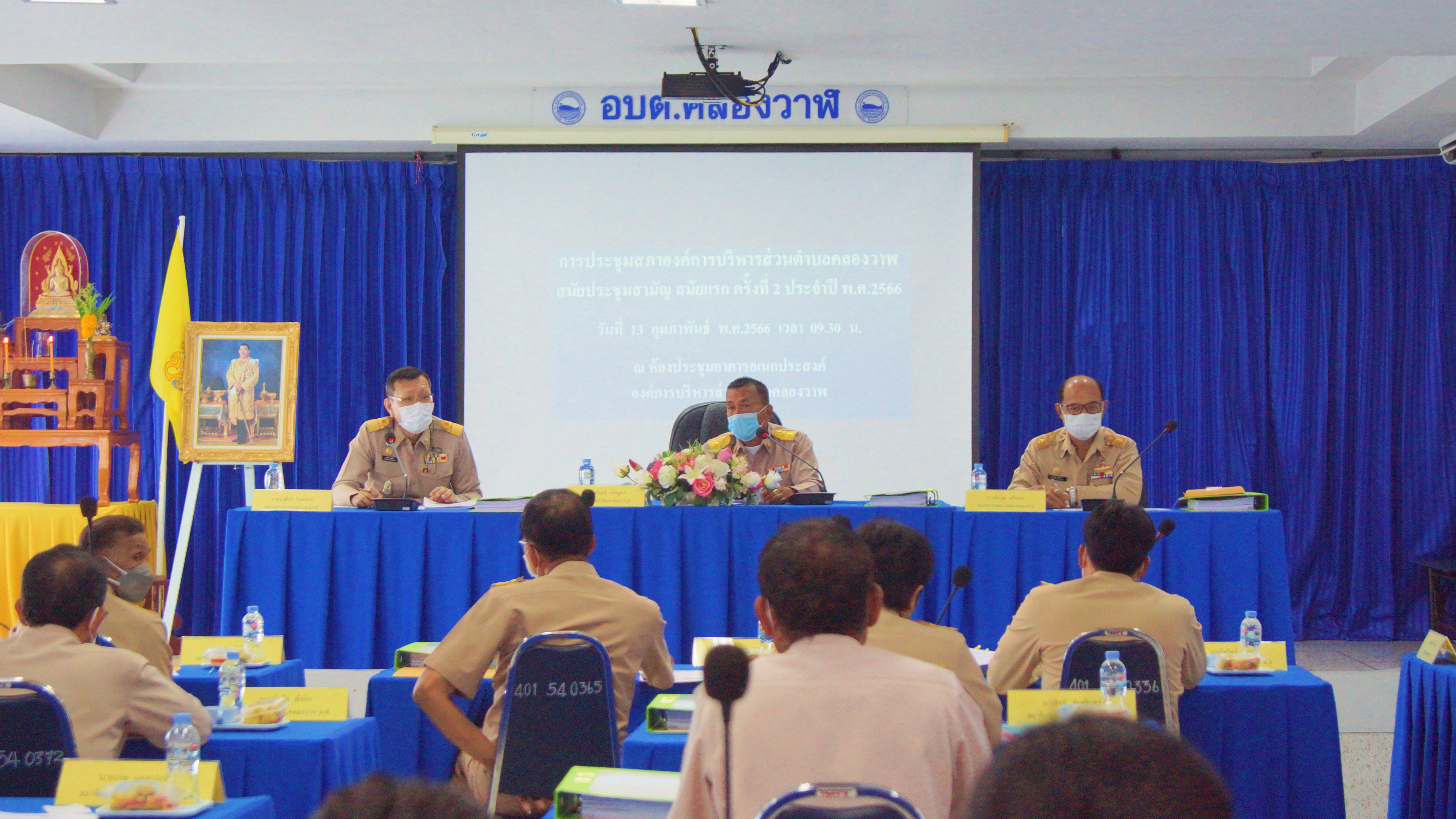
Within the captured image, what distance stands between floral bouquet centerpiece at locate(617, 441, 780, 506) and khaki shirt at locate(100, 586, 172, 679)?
5.78ft

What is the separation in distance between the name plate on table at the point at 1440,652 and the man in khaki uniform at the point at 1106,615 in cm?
71

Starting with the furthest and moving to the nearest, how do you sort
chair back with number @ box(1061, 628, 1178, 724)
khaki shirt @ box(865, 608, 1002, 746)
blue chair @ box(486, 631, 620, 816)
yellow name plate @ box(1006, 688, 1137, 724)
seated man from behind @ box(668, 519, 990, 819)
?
chair back with number @ box(1061, 628, 1178, 724) < blue chair @ box(486, 631, 620, 816) < yellow name plate @ box(1006, 688, 1137, 724) < khaki shirt @ box(865, 608, 1002, 746) < seated man from behind @ box(668, 519, 990, 819)

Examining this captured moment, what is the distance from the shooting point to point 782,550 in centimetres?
156

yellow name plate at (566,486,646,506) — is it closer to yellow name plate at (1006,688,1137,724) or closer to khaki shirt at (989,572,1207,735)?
khaki shirt at (989,572,1207,735)

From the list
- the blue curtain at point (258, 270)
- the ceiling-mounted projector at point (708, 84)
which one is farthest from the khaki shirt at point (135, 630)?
the blue curtain at point (258, 270)

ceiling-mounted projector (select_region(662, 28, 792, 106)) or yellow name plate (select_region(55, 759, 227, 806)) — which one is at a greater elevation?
ceiling-mounted projector (select_region(662, 28, 792, 106))

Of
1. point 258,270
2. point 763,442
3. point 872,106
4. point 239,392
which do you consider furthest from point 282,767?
point 258,270

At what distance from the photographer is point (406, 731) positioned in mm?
2777

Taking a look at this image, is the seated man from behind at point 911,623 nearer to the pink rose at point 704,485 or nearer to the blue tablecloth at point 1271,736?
the blue tablecloth at point 1271,736

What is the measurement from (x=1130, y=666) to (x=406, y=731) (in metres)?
1.70

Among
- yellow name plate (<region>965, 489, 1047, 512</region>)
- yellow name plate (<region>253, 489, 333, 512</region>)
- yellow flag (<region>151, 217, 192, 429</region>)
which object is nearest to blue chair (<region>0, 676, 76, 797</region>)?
yellow name plate (<region>253, 489, 333, 512</region>)

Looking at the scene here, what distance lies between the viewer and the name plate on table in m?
2.81

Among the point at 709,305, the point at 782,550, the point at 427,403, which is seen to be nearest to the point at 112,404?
the point at 427,403

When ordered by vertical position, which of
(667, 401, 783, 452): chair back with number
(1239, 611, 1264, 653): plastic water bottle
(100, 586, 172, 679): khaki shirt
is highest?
(667, 401, 783, 452): chair back with number
